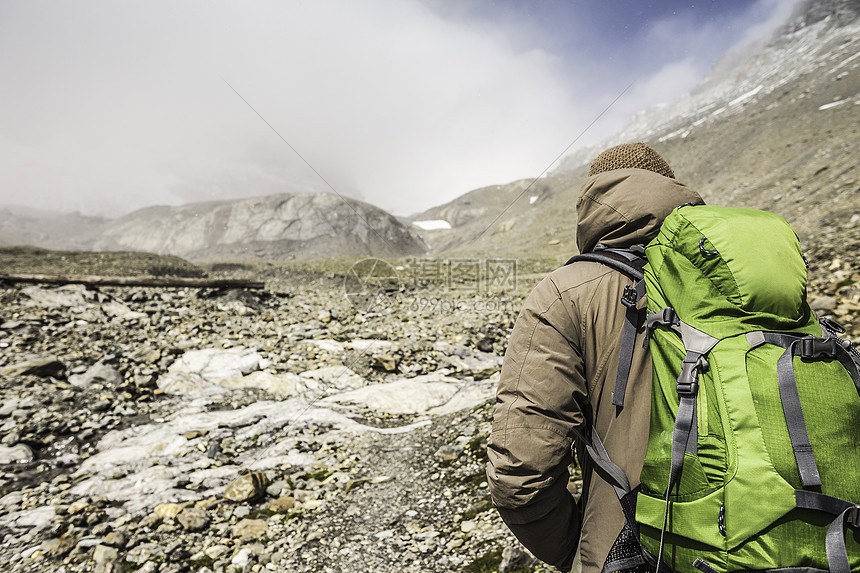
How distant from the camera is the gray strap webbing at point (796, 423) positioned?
3.63 feet

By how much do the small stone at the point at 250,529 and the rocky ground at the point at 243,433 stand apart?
21 mm

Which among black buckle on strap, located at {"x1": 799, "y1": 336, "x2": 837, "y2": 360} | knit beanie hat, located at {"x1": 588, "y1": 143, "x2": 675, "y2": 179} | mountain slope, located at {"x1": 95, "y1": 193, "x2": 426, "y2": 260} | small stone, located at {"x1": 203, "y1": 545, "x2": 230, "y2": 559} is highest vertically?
mountain slope, located at {"x1": 95, "y1": 193, "x2": 426, "y2": 260}

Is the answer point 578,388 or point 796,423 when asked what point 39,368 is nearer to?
point 578,388

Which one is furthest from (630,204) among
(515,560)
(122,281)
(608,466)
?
(122,281)

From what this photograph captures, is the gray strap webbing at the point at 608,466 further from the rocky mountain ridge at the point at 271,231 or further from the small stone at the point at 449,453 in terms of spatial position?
the rocky mountain ridge at the point at 271,231

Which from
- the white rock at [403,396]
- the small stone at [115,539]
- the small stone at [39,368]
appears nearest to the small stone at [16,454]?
the small stone at [39,368]

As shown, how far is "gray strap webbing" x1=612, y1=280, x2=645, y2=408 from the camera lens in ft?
5.22

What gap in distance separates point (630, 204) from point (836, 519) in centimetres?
118

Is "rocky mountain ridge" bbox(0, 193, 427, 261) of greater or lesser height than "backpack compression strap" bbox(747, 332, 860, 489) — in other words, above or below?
above

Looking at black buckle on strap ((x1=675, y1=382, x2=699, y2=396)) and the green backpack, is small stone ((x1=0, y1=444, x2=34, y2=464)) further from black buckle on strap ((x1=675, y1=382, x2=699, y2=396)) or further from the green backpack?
black buckle on strap ((x1=675, y1=382, x2=699, y2=396))

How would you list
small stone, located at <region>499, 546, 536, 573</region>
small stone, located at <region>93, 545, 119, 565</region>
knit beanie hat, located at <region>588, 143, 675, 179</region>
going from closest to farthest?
knit beanie hat, located at <region>588, 143, 675, 179</region>
small stone, located at <region>499, 546, 536, 573</region>
small stone, located at <region>93, 545, 119, 565</region>

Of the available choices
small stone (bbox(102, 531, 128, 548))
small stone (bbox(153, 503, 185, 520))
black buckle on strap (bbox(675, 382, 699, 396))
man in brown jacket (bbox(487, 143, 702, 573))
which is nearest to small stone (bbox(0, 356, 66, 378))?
small stone (bbox(153, 503, 185, 520))

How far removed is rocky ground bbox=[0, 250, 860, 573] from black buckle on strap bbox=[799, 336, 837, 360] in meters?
3.17

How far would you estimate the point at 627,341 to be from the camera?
1.61m
